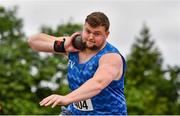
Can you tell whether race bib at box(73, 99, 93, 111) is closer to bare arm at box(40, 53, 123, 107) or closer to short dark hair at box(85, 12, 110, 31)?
bare arm at box(40, 53, 123, 107)

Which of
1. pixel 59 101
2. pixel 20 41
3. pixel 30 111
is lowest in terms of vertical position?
pixel 30 111

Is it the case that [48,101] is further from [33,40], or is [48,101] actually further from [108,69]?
[33,40]

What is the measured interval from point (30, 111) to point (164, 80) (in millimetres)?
30505

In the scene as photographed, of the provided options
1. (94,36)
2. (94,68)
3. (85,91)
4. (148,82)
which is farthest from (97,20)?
(148,82)

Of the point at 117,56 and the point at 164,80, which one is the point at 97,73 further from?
the point at 164,80

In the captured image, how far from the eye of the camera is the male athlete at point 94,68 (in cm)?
673

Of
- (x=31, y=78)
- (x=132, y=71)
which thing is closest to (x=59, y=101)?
(x=31, y=78)

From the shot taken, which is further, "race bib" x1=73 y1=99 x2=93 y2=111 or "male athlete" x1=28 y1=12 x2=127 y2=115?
"race bib" x1=73 y1=99 x2=93 y2=111

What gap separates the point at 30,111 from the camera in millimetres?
46625

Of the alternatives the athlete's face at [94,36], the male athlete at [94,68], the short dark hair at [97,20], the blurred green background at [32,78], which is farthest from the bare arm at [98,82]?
the blurred green background at [32,78]

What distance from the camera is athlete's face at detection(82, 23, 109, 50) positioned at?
698 centimetres

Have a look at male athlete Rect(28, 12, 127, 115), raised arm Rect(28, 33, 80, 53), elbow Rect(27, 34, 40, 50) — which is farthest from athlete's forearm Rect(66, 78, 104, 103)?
elbow Rect(27, 34, 40, 50)

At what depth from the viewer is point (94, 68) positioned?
736 centimetres

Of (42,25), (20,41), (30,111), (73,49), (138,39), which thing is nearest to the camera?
(73,49)
